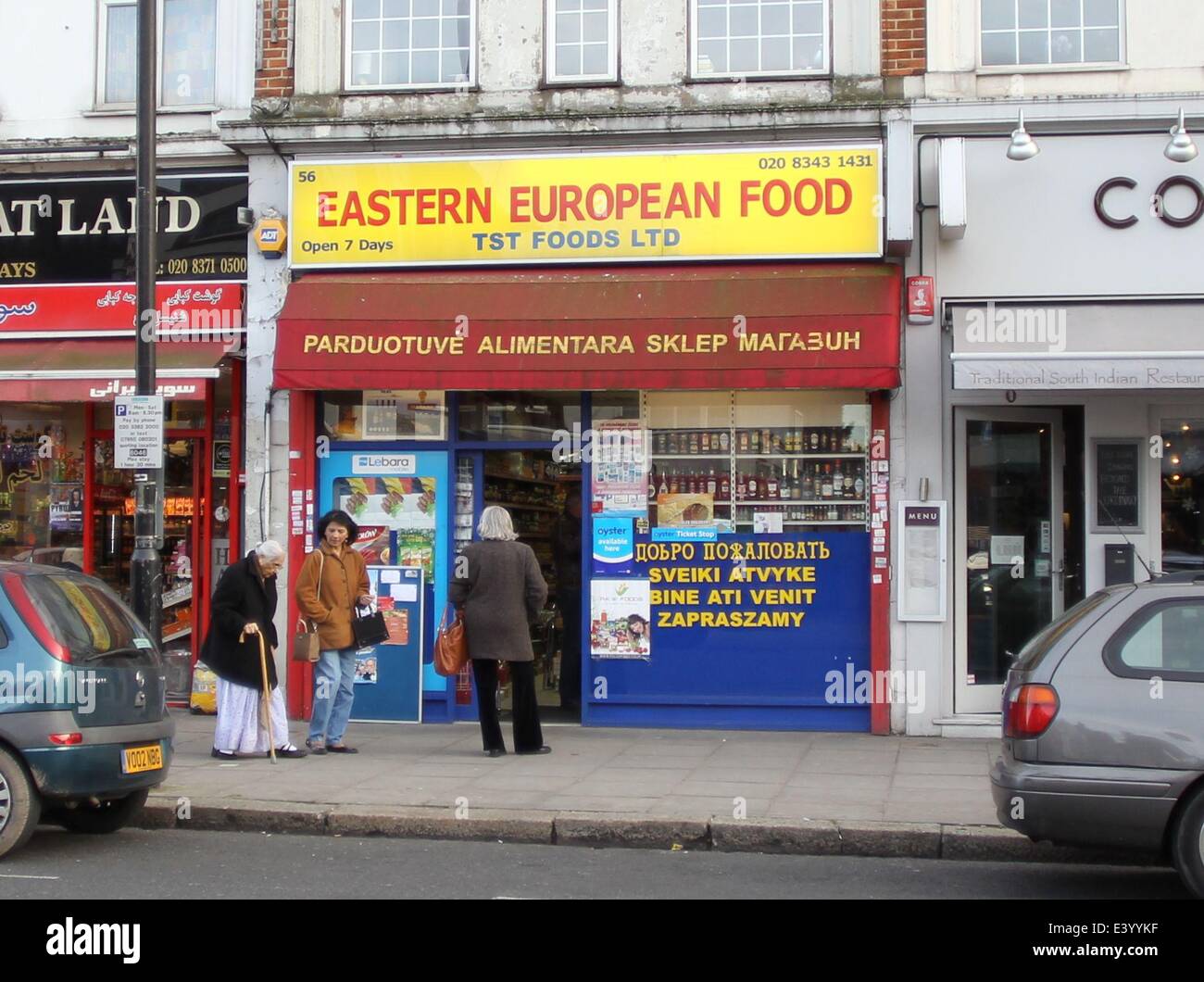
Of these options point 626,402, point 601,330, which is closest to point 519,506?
point 626,402

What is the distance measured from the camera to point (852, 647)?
1167cm

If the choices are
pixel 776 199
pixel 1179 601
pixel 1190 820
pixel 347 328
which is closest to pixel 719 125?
pixel 776 199

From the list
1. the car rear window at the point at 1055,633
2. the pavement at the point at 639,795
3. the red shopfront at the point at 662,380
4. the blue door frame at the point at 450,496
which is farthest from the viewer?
the blue door frame at the point at 450,496

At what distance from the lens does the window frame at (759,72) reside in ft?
39.1

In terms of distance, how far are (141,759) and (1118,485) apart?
793 centimetres

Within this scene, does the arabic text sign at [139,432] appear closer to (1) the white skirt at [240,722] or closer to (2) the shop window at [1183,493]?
(1) the white skirt at [240,722]

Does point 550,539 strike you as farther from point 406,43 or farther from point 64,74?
point 64,74

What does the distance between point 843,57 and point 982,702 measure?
556 cm

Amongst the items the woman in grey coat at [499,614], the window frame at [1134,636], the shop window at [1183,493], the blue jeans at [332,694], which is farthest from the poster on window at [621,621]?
the window frame at [1134,636]

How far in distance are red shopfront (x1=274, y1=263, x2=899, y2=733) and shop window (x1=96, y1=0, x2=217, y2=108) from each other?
7.86ft

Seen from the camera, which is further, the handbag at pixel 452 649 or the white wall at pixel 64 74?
the white wall at pixel 64 74

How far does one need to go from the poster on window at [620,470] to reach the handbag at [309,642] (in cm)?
254

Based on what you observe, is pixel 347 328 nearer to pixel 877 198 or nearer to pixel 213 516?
pixel 213 516

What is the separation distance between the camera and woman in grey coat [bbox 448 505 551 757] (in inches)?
411
